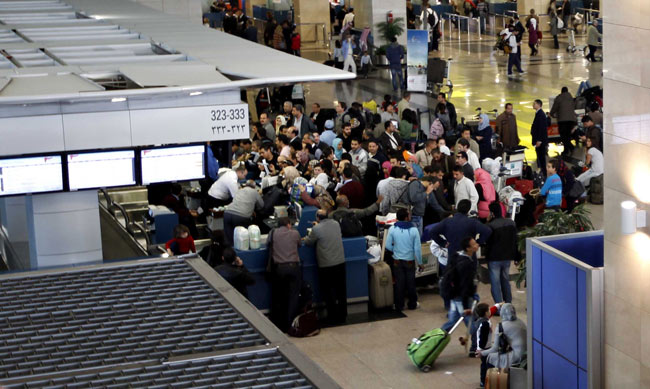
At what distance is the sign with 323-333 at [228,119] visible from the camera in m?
8.54

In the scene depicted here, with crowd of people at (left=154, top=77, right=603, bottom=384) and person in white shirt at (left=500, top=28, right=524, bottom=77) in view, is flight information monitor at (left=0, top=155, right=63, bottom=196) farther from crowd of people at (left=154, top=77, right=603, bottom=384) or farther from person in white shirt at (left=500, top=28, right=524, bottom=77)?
person in white shirt at (left=500, top=28, right=524, bottom=77)

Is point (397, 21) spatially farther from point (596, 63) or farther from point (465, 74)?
point (596, 63)

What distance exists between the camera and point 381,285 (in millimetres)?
11891

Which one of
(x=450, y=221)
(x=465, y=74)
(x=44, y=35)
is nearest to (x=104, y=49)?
(x=44, y=35)

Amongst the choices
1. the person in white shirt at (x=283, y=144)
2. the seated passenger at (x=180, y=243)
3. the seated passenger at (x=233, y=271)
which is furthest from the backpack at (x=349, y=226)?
the person in white shirt at (x=283, y=144)

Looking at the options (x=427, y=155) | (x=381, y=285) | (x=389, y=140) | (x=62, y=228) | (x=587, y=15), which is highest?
(x=587, y=15)

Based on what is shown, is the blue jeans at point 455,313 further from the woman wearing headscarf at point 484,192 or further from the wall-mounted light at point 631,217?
the woman wearing headscarf at point 484,192

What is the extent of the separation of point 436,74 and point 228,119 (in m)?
17.6

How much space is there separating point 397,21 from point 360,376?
74.7 feet

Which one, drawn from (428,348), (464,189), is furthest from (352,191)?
(428,348)

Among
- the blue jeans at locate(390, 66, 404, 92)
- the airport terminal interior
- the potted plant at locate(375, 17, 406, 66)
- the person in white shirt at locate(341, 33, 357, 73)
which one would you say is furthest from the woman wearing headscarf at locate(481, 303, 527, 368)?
the potted plant at locate(375, 17, 406, 66)

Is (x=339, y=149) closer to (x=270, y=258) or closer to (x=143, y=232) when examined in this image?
(x=143, y=232)

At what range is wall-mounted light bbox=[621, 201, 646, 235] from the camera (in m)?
7.82

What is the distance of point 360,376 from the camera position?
10.0 metres
